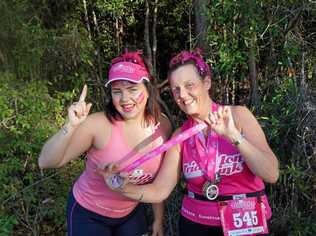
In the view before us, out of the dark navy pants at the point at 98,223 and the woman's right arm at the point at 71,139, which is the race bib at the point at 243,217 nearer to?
the dark navy pants at the point at 98,223

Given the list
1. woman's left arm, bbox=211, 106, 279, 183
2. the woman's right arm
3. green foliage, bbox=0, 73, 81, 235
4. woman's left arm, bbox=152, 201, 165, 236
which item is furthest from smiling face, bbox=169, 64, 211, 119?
green foliage, bbox=0, 73, 81, 235

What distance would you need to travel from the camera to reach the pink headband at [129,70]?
9.55 ft

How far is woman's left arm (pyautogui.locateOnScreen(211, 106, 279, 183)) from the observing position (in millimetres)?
2504

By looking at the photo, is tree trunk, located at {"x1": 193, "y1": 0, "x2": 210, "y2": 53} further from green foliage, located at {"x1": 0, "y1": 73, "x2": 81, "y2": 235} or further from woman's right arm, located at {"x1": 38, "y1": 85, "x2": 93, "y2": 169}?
woman's right arm, located at {"x1": 38, "y1": 85, "x2": 93, "y2": 169}

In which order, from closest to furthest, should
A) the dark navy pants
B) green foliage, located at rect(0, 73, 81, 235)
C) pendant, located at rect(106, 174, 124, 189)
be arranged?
pendant, located at rect(106, 174, 124, 189) → the dark navy pants → green foliage, located at rect(0, 73, 81, 235)

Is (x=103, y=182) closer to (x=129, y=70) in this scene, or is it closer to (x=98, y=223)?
(x=98, y=223)

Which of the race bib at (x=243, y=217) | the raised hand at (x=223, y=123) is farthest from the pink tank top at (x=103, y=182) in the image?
the raised hand at (x=223, y=123)

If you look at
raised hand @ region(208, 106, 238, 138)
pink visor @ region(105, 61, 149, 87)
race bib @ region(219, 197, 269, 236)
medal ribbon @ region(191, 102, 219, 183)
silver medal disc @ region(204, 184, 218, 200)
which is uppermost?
pink visor @ region(105, 61, 149, 87)

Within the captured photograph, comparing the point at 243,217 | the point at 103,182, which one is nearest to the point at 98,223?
the point at 103,182

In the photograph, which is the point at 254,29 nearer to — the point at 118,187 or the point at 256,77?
the point at 256,77

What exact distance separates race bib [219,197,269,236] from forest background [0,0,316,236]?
1.00 metres

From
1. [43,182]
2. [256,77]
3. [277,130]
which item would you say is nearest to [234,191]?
[277,130]

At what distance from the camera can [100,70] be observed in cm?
616

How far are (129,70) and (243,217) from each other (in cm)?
101
